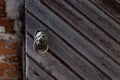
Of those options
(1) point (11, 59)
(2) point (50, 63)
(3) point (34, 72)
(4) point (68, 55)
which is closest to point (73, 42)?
(4) point (68, 55)

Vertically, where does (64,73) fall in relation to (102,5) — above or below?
below

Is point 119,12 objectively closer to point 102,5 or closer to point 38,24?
point 102,5

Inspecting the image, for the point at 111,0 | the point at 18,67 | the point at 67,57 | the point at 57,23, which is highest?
the point at 111,0

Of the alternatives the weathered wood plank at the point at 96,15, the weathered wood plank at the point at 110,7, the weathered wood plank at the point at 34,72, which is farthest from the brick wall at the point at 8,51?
the weathered wood plank at the point at 110,7

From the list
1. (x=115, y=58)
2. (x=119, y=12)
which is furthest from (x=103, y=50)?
(x=119, y=12)

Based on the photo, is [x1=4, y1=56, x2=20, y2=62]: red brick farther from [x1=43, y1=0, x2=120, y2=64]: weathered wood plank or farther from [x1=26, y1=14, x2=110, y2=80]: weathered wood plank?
[x1=43, y1=0, x2=120, y2=64]: weathered wood plank
